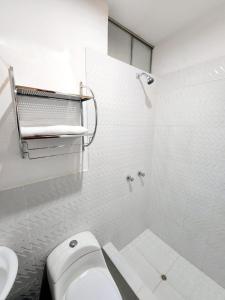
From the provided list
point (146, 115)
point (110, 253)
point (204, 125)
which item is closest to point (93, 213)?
point (110, 253)

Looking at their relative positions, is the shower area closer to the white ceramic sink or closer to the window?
the window

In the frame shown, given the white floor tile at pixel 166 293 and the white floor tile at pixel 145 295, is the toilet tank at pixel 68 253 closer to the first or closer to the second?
the white floor tile at pixel 145 295

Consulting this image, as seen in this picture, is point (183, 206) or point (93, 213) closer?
point (93, 213)

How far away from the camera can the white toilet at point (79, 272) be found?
98 cm

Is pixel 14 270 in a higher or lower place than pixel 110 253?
higher

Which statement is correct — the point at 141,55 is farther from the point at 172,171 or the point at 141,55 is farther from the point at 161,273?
the point at 161,273

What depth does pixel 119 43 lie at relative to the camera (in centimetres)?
147

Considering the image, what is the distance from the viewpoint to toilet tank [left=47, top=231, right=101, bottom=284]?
0.98 meters

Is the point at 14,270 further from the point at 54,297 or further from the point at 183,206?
the point at 183,206

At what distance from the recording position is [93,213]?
131cm

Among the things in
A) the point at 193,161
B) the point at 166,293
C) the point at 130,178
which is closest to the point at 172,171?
the point at 193,161

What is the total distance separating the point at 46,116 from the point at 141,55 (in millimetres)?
1421

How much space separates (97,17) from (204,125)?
1.29 m

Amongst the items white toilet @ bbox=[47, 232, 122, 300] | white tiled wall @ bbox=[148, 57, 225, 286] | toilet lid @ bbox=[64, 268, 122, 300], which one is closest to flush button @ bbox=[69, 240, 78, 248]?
white toilet @ bbox=[47, 232, 122, 300]
